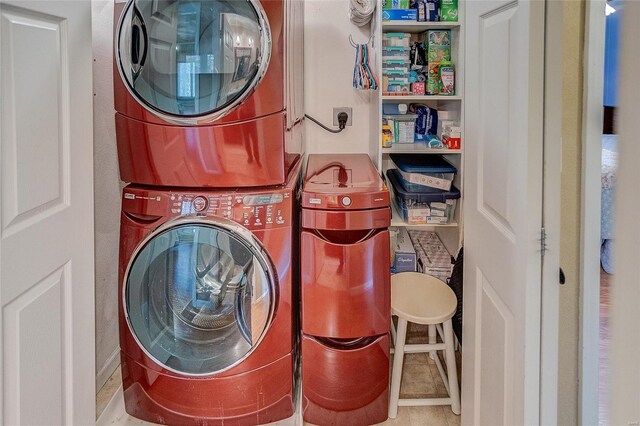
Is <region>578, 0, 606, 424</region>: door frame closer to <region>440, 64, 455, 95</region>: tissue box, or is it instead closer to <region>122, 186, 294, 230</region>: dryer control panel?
<region>122, 186, 294, 230</region>: dryer control panel

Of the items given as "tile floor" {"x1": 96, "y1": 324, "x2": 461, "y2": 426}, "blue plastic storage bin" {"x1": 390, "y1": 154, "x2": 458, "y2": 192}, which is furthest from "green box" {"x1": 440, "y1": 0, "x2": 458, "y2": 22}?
"tile floor" {"x1": 96, "y1": 324, "x2": 461, "y2": 426}

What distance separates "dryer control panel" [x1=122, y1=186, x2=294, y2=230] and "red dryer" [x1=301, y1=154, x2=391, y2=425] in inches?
3.2

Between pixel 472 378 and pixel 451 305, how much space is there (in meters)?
0.49

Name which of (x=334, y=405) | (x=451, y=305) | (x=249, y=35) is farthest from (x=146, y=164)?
(x=451, y=305)

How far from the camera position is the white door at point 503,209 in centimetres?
105

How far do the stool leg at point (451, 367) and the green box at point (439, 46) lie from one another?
1.26 m

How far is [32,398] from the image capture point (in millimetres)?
1186

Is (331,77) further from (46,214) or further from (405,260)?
(46,214)

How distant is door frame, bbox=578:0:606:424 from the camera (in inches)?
42.7

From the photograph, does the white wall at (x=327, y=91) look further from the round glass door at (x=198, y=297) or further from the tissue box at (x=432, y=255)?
the tissue box at (x=432, y=255)

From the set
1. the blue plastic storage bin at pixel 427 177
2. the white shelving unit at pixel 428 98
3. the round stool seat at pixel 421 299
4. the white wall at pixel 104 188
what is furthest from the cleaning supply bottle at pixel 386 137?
the white wall at pixel 104 188

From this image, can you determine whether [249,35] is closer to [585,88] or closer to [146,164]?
[146,164]

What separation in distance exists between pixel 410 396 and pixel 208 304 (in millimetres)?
942

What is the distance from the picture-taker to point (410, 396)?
2111 mm
